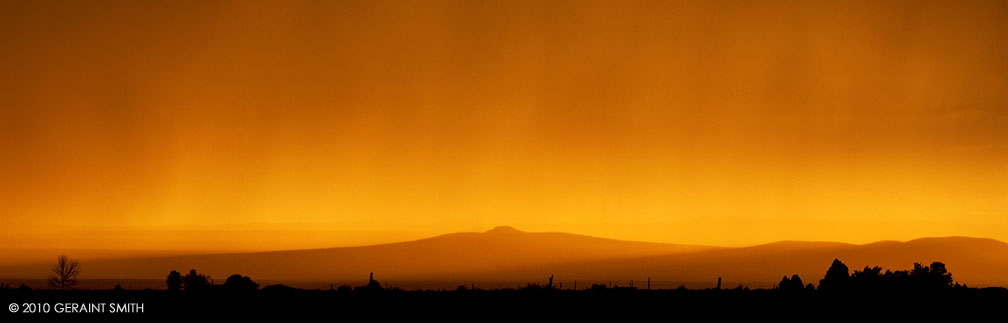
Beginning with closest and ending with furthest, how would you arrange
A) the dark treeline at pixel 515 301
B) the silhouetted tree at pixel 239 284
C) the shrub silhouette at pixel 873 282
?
1. the dark treeline at pixel 515 301
2. the silhouetted tree at pixel 239 284
3. the shrub silhouette at pixel 873 282

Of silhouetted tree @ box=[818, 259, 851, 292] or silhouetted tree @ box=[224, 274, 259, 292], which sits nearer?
silhouetted tree @ box=[224, 274, 259, 292]

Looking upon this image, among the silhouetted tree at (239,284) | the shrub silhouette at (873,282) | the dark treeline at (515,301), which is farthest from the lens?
the shrub silhouette at (873,282)

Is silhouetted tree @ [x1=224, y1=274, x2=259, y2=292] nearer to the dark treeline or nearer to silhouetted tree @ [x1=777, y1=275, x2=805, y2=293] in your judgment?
the dark treeline

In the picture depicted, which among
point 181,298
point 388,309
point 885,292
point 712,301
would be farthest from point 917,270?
point 181,298

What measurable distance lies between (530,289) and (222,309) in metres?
25.5

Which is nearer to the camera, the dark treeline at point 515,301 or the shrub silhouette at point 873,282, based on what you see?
the dark treeline at point 515,301

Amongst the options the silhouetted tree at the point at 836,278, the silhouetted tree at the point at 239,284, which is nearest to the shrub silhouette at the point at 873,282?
the silhouetted tree at the point at 836,278

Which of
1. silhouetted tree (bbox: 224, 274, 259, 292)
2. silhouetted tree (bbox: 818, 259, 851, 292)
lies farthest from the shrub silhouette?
silhouetted tree (bbox: 224, 274, 259, 292)

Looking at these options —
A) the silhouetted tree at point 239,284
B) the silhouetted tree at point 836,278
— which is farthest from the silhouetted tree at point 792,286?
the silhouetted tree at point 239,284

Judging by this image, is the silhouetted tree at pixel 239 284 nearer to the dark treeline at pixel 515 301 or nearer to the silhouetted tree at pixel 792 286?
the dark treeline at pixel 515 301

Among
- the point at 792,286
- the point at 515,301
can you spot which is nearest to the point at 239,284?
the point at 515,301

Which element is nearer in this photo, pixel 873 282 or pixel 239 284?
pixel 239 284

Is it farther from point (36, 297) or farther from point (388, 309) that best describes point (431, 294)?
point (36, 297)

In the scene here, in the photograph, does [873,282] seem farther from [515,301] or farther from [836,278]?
[515,301]
